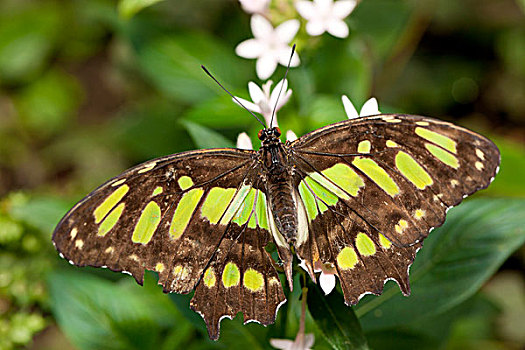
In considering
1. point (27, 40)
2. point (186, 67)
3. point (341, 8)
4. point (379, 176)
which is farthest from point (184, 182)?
point (27, 40)

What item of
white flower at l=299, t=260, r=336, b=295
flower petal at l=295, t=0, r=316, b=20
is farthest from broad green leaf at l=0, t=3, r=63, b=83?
white flower at l=299, t=260, r=336, b=295

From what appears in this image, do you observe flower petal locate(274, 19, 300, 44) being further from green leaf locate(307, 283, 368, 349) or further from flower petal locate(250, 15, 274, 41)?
green leaf locate(307, 283, 368, 349)

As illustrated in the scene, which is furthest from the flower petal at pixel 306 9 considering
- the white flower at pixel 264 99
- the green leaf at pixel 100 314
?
the green leaf at pixel 100 314

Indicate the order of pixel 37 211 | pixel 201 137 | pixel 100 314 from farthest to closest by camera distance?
pixel 37 211 → pixel 100 314 → pixel 201 137

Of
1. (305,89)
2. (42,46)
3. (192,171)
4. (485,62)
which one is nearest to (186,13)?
(42,46)

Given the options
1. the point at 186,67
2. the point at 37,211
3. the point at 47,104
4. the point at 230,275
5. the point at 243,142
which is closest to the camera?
the point at 230,275

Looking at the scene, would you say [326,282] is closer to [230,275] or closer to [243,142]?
[230,275]
